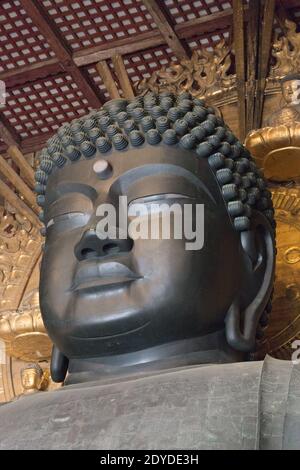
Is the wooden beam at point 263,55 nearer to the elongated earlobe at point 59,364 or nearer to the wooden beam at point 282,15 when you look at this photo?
the wooden beam at point 282,15

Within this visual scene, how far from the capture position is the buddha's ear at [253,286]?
2.78 meters

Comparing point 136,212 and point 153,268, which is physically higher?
point 136,212

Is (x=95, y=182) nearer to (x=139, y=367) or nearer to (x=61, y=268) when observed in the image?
(x=61, y=268)

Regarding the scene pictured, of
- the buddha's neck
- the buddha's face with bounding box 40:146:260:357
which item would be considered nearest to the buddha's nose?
the buddha's face with bounding box 40:146:260:357

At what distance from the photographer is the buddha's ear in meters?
2.78

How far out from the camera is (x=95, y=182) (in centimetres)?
286

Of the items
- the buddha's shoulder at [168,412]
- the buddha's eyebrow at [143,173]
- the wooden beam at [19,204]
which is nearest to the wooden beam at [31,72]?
the wooden beam at [19,204]

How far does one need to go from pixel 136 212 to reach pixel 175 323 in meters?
0.35

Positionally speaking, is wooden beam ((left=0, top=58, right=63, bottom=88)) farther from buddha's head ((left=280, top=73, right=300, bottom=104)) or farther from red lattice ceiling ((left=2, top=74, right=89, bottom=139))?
buddha's head ((left=280, top=73, right=300, bottom=104))

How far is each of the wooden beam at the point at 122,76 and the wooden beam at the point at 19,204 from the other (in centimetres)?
63

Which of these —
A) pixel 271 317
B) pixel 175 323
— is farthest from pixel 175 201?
pixel 271 317

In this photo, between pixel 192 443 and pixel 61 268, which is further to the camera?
pixel 61 268

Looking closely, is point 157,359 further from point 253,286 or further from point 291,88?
point 291,88

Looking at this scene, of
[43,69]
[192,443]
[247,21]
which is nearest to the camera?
[192,443]
